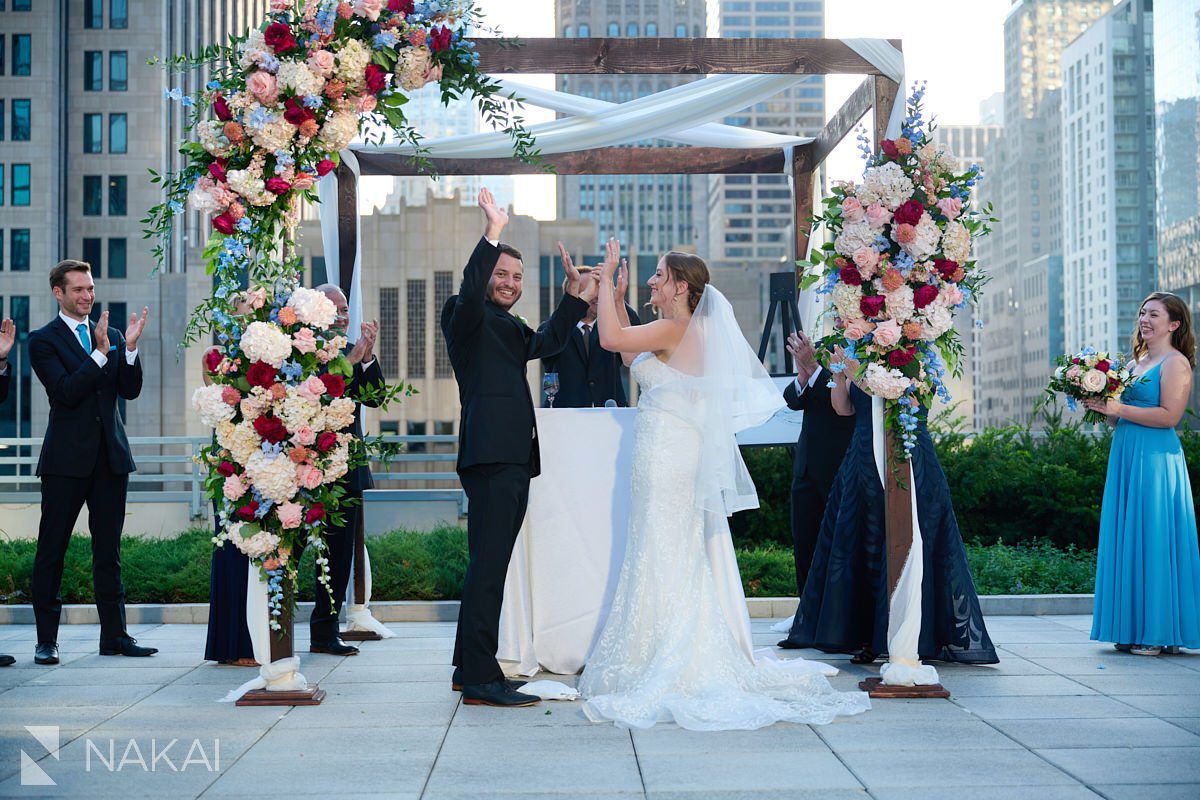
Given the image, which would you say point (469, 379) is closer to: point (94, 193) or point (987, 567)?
point (987, 567)

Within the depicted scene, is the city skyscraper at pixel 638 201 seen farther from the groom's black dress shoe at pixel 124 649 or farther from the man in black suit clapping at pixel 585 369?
the groom's black dress shoe at pixel 124 649

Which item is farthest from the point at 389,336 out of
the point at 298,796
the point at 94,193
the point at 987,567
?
the point at 298,796

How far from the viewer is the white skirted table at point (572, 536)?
22.4 feet

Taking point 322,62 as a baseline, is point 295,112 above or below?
below

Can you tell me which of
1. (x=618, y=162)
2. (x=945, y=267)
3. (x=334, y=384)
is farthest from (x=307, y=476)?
(x=618, y=162)

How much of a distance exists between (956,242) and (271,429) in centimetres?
374

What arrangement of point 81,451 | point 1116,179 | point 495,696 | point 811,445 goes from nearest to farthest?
point 495,696, point 81,451, point 811,445, point 1116,179

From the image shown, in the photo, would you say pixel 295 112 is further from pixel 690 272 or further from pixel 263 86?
pixel 690 272

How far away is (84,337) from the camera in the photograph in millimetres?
7480

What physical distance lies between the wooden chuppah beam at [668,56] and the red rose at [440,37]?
584 millimetres

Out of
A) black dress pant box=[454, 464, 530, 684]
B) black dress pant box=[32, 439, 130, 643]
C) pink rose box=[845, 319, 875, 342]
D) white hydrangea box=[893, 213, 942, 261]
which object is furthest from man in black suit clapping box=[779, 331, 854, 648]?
black dress pant box=[32, 439, 130, 643]

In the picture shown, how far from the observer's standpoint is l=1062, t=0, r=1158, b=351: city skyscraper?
130m

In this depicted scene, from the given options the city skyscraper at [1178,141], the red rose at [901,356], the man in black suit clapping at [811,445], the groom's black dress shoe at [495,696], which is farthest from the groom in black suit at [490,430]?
the city skyscraper at [1178,141]

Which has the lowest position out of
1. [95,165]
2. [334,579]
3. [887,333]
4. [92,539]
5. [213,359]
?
[334,579]
